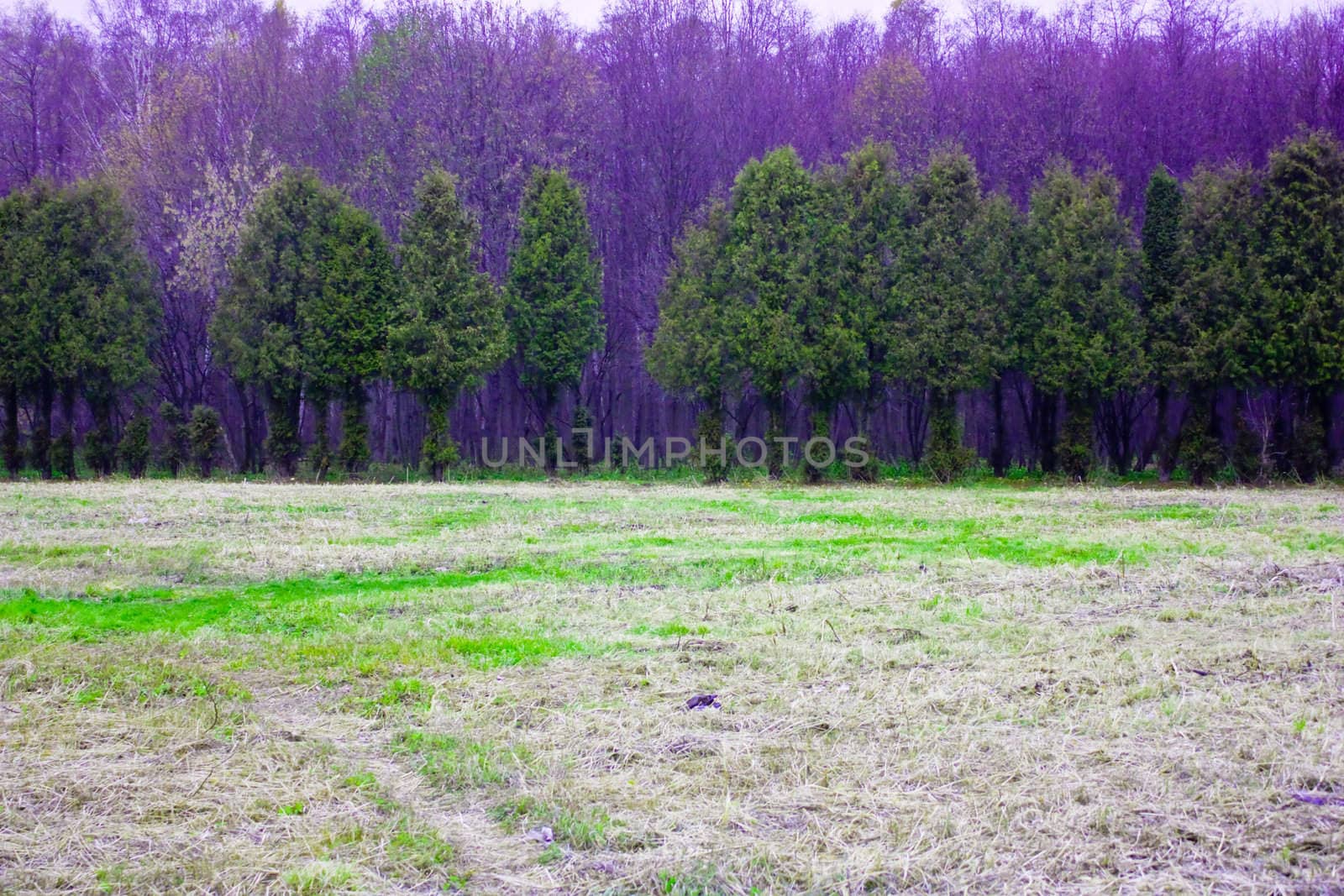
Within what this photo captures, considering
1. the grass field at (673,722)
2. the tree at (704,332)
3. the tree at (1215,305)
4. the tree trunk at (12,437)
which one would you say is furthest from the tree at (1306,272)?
the tree trunk at (12,437)

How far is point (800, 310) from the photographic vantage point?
26.9 metres

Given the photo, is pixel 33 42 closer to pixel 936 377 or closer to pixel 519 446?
pixel 519 446

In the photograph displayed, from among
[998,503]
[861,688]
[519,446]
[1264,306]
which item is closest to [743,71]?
[519,446]

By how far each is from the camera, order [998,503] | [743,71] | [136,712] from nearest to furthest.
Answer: [136,712]
[998,503]
[743,71]

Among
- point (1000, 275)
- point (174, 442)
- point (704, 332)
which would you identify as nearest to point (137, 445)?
point (174, 442)

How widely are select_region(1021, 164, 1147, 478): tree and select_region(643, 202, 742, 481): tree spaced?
746 cm

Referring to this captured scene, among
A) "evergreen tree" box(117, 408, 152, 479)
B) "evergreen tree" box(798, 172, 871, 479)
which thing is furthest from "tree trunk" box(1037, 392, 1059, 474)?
"evergreen tree" box(117, 408, 152, 479)

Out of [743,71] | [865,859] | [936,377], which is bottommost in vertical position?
[865,859]

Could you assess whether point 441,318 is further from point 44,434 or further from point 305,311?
point 44,434

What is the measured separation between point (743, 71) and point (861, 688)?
34177 mm

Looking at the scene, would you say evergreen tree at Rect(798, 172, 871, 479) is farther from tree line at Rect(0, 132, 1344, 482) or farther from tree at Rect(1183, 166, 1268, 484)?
tree at Rect(1183, 166, 1268, 484)

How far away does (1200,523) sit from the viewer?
14477 mm

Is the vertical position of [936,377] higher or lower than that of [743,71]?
lower

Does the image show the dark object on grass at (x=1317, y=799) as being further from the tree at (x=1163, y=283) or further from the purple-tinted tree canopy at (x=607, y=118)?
the purple-tinted tree canopy at (x=607, y=118)
